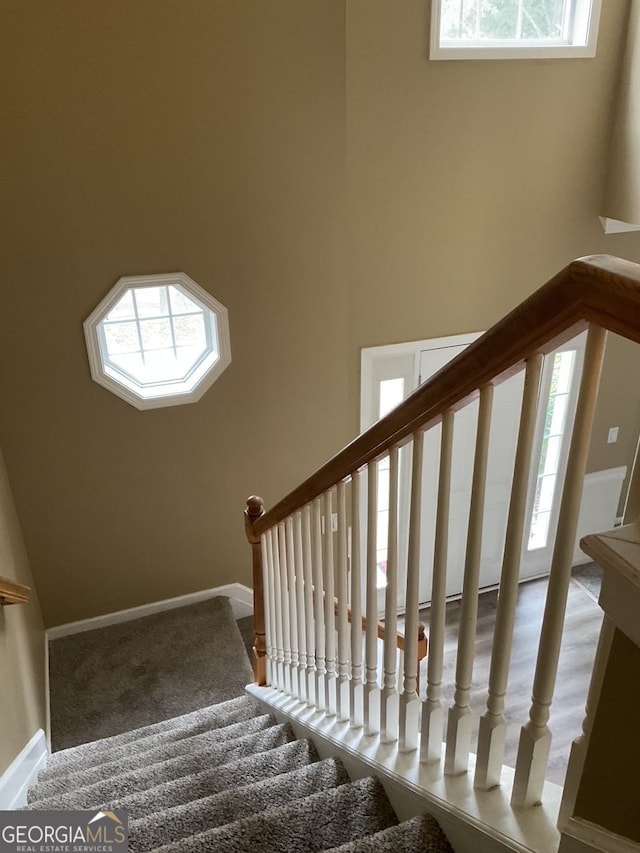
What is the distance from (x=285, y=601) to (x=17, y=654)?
124cm

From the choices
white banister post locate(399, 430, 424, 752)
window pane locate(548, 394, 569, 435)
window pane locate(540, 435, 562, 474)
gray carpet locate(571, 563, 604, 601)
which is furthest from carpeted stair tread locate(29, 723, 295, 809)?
window pane locate(548, 394, 569, 435)

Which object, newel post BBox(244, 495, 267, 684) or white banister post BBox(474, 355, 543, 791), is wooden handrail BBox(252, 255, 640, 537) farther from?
newel post BBox(244, 495, 267, 684)

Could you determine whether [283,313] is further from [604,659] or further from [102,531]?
[604,659]

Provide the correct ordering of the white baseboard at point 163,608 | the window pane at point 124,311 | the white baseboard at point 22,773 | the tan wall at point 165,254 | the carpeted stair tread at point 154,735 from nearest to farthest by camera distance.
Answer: the white baseboard at point 22,773, the carpeted stair tread at point 154,735, the tan wall at point 165,254, the window pane at point 124,311, the white baseboard at point 163,608

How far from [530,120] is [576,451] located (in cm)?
360

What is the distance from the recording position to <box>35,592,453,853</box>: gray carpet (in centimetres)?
151

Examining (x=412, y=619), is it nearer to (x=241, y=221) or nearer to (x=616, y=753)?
(x=616, y=753)

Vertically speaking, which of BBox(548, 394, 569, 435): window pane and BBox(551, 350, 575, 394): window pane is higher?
BBox(551, 350, 575, 394): window pane

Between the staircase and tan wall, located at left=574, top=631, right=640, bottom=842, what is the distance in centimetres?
47

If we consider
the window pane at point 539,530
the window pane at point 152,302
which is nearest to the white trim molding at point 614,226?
the window pane at point 539,530

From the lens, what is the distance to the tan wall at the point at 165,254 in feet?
9.96

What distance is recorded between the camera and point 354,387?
4258 mm

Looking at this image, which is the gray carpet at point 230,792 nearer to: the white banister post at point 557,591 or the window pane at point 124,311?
the white banister post at point 557,591

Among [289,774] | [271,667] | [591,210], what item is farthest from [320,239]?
[289,774]
